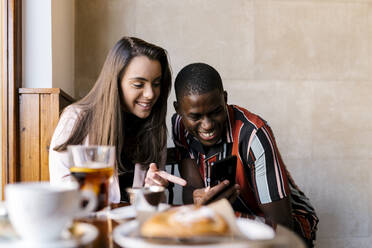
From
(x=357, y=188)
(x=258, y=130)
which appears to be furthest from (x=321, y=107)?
(x=258, y=130)

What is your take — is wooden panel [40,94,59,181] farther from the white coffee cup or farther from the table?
the white coffee cup

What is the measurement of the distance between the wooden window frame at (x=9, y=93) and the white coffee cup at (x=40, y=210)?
3.74 ft

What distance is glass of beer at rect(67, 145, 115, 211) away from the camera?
0.77 meters

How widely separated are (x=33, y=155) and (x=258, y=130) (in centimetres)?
101

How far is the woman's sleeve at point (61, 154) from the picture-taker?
1301 millimetres

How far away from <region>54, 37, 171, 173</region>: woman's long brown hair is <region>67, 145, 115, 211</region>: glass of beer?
0.55 metres

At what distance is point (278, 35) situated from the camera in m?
2.37

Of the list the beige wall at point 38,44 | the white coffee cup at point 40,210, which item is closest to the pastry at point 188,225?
the white coffee cup at point 40,210

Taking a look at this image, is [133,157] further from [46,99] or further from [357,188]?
[357,188]

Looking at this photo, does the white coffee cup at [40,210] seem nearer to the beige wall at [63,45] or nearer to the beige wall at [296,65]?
the beige wall at [63,45]

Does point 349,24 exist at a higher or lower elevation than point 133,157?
higher

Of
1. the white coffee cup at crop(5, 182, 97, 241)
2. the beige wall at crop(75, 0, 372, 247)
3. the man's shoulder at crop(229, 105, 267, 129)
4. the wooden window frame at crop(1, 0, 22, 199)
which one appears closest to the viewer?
the white coffee cup at crop(5, 182, 97, 241)

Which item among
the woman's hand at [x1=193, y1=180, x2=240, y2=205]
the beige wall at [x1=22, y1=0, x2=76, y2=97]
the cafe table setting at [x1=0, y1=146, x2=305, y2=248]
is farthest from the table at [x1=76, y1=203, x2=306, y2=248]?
the beige wall at [x1=22, y1=0, x2=76, y2=97]

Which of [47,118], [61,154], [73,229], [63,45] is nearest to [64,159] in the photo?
[61,154]
